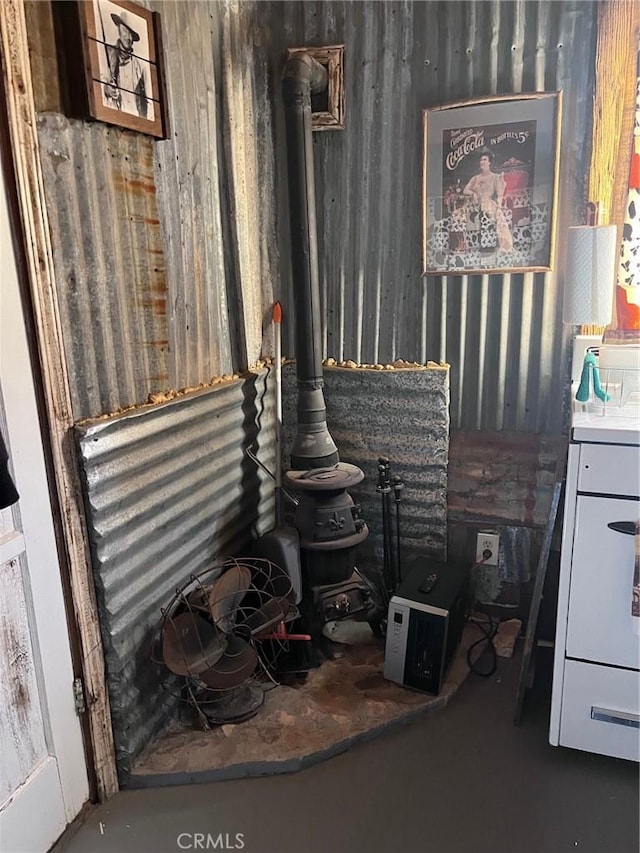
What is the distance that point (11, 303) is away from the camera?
4.19ft

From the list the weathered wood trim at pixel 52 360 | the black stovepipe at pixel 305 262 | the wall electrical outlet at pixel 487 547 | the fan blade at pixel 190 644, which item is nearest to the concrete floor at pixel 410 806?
the weathered wood trim at pixel 52 360

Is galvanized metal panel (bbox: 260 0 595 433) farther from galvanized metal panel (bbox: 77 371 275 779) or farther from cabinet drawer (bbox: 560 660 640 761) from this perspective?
cabinet drawer (bbox: 560 660 640 761)

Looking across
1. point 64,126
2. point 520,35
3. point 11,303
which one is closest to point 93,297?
point 11,303

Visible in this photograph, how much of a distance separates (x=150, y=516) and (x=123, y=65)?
1130 millimetres

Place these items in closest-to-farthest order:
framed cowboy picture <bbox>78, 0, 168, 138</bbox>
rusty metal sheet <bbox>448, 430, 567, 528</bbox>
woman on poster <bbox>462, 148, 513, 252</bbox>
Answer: framed cowboy picture <bbox>78, 0, 168, 138</bbox> → woman on poster <bbox>462, 148, 513, 252</bbox> → rusty metal sheet <bbox>448, 430, 567, 528</bbox>

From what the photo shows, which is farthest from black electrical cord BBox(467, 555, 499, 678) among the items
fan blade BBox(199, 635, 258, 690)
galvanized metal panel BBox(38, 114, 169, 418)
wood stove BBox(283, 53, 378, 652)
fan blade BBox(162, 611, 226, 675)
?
galvanized metal panel BBox(38, 114, 169, 418)

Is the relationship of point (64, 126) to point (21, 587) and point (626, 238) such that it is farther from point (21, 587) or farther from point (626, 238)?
point (626, 238)

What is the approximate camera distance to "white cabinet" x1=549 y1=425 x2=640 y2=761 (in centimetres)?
155

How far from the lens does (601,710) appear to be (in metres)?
1.66

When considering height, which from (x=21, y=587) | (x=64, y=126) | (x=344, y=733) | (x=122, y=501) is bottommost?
(x=344, y=733)

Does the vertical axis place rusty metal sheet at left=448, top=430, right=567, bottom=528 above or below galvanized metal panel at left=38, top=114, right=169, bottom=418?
below

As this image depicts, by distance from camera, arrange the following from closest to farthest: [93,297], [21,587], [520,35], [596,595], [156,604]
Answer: [21,587] < [93,297] < [596,595] < [156,604] < [520,35]

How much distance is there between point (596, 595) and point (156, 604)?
118cm

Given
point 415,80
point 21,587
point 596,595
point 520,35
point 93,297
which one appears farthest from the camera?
point 415,80
